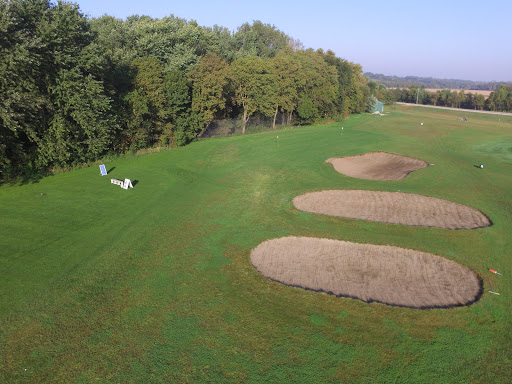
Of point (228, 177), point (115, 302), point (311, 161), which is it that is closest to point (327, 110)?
point (311, 161)

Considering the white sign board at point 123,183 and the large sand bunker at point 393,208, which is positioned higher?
the white sign board at point 123,183

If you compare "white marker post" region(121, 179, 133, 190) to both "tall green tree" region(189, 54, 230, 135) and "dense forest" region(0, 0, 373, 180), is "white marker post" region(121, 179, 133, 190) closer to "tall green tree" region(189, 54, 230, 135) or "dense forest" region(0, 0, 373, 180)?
"dense forest" region(0, 0, 373, 180)

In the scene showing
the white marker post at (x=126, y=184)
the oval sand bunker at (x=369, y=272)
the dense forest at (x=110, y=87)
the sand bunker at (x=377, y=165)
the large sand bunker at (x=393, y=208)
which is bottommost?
the oval sand bunker at (x=369, y=272)

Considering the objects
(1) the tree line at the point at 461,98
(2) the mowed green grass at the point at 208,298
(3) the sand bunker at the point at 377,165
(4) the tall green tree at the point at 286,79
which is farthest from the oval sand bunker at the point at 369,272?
(1) the tree line at the point at 461,98

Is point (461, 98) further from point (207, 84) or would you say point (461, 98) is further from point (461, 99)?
point (207, 84)

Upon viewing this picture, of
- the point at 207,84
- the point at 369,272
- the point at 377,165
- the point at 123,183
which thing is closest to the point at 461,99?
the point at 377,165

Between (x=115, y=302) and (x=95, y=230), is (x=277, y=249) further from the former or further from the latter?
(x=95, y=230)

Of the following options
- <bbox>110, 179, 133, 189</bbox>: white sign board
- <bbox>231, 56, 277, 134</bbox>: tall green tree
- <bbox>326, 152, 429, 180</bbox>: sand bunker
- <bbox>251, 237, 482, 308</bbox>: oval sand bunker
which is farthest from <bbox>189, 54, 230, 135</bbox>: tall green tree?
<bbox>251, 237, 482, 308</bbox>: oval sand bunker

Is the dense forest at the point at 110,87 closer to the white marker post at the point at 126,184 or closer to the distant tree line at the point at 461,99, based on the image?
the white marker post at the point at 126,184
